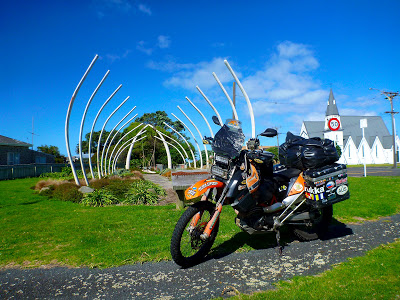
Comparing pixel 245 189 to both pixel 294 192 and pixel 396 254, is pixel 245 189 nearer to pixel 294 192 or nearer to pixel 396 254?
pixel 294 192

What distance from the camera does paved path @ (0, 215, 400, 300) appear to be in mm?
2875

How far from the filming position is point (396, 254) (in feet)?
12.0

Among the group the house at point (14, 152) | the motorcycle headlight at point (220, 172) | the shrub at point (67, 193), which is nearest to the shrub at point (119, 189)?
the shrub at point (67, 193)

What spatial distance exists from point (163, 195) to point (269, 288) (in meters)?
7.73

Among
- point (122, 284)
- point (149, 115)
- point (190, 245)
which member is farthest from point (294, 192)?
point (149, 115)

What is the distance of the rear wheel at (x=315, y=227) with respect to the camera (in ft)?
14.2

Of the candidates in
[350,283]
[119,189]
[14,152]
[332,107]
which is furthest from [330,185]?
[332,107]

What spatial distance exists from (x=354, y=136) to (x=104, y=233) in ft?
237

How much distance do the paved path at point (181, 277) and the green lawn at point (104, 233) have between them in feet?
0.94

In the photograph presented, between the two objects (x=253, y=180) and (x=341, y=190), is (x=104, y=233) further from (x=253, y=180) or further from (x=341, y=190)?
(x=341, y=190)

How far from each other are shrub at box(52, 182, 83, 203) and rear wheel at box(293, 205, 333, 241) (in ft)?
24.8

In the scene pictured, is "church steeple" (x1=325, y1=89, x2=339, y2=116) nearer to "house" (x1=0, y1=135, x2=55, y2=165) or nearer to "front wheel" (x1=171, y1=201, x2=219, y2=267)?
"house" (x1=0, y1=135, x2=55, y2=165)

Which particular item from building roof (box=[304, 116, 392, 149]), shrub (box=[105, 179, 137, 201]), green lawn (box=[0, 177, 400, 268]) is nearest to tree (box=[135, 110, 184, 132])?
building roof (box=[304, 116, 392, 149])

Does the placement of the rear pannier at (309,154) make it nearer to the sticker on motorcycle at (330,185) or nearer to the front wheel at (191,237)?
the sticker on motorcycle at (330,185)
